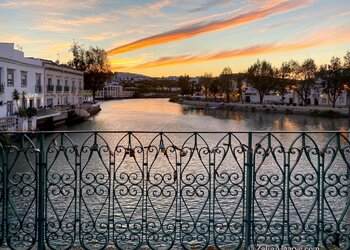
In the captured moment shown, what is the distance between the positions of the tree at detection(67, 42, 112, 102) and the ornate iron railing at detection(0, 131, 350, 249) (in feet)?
147

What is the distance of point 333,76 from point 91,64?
4389 cm

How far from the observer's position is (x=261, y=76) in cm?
8581

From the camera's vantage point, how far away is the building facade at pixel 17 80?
105ft

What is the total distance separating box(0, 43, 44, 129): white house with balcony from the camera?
31.8 metres

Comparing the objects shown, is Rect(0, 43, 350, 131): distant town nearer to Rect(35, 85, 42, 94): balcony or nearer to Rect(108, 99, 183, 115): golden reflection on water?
Rect(35, 85, 42, 94): balcony

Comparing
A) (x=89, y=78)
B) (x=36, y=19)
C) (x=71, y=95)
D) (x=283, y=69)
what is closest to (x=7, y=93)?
(x=36, y=19)

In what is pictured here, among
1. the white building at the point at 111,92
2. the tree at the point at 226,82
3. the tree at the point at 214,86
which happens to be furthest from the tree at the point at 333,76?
the white building at the point at 111,92

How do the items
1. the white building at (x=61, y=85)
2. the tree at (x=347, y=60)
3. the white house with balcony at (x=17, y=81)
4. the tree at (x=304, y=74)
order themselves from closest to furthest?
the white house with balcony at (x=17, y=81) → the white building at (x=61, y=85) → the tree at (x=347, y=60) → the tree at (x=304, y=74)

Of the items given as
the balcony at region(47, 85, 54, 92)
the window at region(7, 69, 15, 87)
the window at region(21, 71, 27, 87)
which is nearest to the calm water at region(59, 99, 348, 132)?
the balcony at region(47, 85, 54, 92)

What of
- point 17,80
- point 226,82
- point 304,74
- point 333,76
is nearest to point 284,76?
point 304,74

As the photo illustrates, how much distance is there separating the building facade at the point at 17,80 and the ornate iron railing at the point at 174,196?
9665 mm

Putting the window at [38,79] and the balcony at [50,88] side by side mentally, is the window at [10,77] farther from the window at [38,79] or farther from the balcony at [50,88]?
the balcony at [50,88]

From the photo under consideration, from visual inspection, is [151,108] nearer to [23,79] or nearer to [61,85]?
[61,85]

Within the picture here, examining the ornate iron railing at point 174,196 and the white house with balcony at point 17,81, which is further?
the white house with balcony at point 17,81
